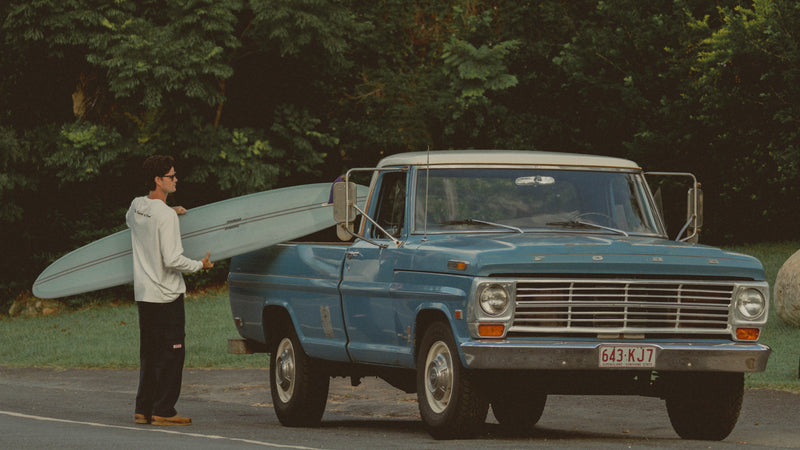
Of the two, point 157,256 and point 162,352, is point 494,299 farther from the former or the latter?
point 162,352

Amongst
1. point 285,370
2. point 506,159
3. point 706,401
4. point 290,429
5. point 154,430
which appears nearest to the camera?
point 706,401

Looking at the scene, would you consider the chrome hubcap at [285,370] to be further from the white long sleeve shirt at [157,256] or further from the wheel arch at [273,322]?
the white long sleeve shirt at [157,256]

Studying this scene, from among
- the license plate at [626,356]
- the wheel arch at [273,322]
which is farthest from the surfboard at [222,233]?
the license plate at [626,356]

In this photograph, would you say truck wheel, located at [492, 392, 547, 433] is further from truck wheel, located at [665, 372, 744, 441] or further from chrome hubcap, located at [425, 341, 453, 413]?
chrome hubcap, located at [425, 341, 453, 413]

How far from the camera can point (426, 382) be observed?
10203mm

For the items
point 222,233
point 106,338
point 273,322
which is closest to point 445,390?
point 273,322

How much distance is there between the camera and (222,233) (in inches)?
526

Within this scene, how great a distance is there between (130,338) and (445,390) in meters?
18.9

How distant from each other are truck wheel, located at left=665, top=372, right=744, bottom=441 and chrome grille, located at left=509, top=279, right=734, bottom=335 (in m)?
0.51

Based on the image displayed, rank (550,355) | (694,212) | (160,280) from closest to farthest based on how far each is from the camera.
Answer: (550,355)
(694,212)
(160,280)

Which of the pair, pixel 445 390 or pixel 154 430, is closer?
pixel 445 390

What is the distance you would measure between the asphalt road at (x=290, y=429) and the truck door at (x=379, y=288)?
68 centimetres

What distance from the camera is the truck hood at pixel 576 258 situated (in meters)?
9.62

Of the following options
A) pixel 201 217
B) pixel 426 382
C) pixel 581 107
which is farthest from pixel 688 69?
pixel 426 382
